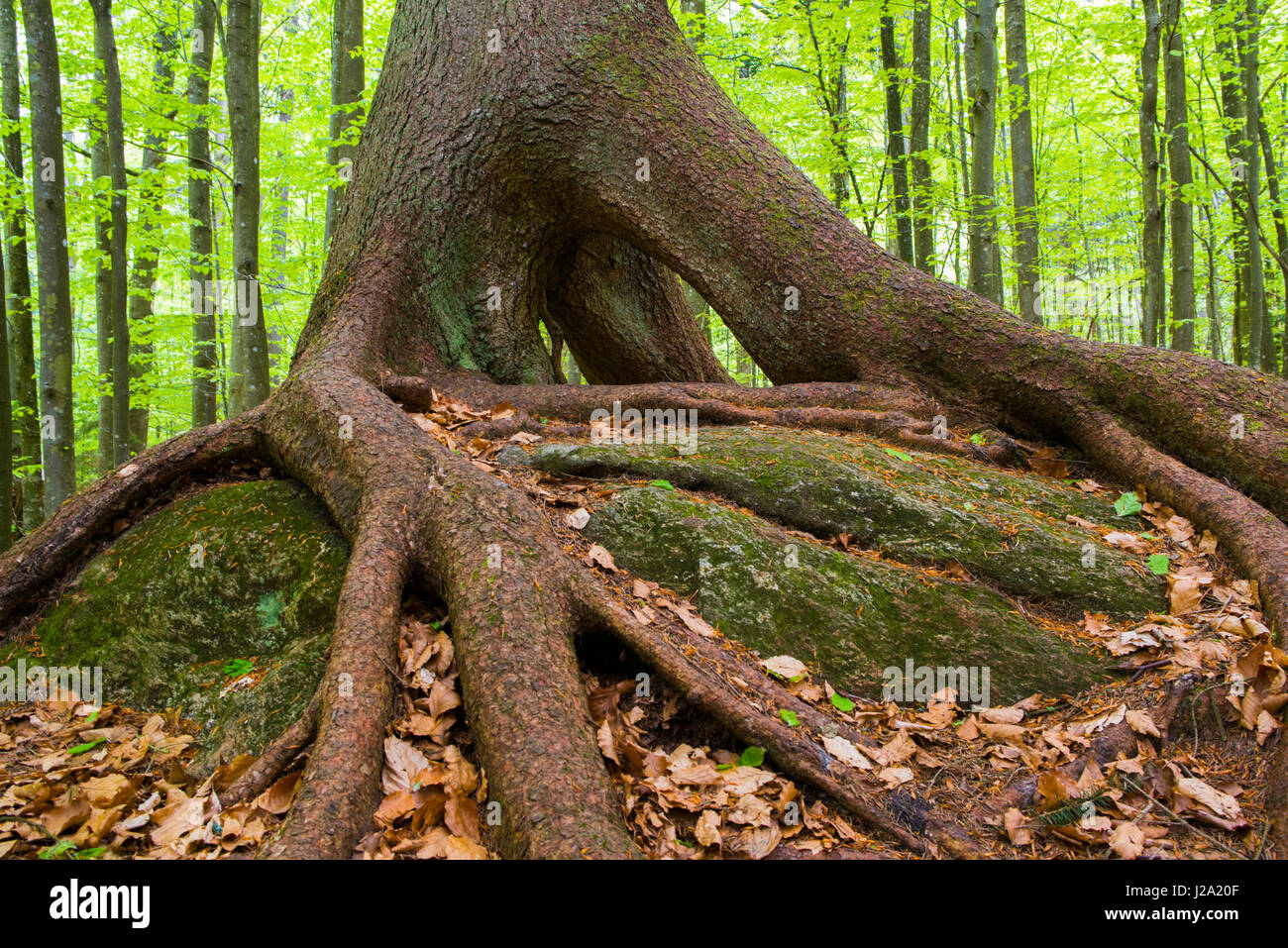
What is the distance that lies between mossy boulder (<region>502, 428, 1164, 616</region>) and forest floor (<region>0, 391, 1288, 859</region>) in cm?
23

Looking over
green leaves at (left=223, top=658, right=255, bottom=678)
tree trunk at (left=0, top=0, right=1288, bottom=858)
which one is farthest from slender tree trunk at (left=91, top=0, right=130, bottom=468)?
green leaves at (left=223, top=658, right=255, bottom=678)

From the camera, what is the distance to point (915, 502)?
3908mm

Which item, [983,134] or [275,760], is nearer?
[275,760]

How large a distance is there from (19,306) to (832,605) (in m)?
8.01

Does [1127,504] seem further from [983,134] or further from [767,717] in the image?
[983,134]

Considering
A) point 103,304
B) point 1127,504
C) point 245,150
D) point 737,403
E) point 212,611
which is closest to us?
point 212,611

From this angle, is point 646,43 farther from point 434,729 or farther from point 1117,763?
point 1117,763

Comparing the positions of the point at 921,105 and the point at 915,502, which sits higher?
the point at 921,105

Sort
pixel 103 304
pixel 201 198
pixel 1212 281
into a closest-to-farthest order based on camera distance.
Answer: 1. pixel 103 304
2. pixel 201 198
3. pixel 1212 281

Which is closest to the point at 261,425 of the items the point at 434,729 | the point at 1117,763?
the point at 434,729

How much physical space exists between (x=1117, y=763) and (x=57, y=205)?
9.35 m

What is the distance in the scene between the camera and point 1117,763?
2838mm

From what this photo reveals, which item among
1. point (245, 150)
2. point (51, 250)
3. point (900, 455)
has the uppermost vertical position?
point (245, 150)


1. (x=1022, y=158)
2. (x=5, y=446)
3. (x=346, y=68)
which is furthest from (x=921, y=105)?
(x=5, y=446)
